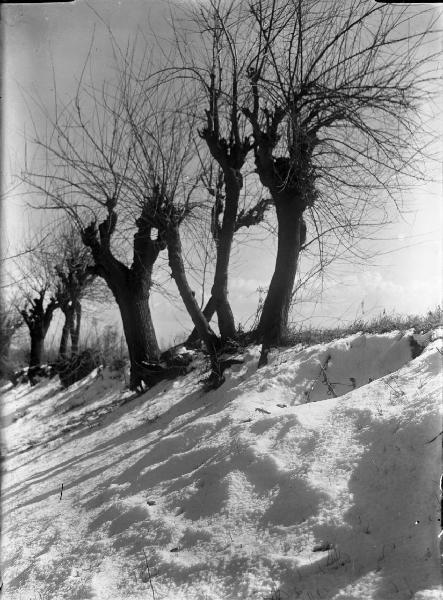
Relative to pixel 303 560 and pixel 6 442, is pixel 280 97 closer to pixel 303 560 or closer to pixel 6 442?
pixel 303 560

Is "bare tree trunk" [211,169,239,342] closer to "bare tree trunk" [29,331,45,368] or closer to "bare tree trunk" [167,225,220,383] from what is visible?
"bare tree trunk" [167,225,220,383]

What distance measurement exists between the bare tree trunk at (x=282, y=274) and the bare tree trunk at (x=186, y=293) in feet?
2.53

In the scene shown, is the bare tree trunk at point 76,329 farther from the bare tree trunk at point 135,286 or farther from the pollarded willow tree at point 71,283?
the bare tree trunk at point 135,286

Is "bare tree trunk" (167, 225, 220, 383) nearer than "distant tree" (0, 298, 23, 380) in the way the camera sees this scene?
Yes

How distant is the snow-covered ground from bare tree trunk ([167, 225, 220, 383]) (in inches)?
61.7

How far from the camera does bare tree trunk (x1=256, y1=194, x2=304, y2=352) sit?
695 centimetres

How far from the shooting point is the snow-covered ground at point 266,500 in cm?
277

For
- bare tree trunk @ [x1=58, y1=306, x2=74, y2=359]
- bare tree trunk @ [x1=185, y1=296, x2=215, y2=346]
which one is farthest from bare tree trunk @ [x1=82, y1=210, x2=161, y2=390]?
bare tree trunk @ [x1=58, y1=306, x2=74, y2=359]

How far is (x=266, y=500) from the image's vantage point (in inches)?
136

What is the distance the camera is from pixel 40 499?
17.1ft

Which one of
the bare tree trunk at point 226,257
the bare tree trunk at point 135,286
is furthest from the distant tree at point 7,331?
the bare tree trunk at point 226,257

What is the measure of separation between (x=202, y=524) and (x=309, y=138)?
14.6 ft

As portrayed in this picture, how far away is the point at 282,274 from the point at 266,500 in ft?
13.2

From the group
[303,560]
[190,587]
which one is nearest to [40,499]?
[190,587]
